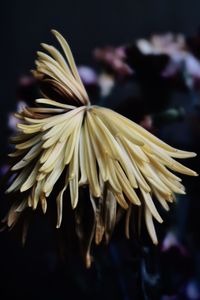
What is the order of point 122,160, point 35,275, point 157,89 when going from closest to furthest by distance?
1. point 122,160
2. point 157,89
3. point 35,275

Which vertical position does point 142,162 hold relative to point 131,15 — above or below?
below

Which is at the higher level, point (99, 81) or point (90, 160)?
point (99, 81)

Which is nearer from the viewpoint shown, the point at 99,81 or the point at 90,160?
the point at 90,160

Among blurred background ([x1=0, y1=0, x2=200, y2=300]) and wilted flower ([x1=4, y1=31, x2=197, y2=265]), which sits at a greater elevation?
blurred background ([x1=0, y1=0, x2=200, y2=300])

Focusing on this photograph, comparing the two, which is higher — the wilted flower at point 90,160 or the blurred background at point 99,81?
the blurred background at point 99,81

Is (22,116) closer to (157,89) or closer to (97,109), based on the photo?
(97,109)

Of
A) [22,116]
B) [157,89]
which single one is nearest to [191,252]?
[157,89]

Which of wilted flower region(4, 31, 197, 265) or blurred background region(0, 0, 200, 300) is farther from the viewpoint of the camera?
blurred background region(0, 0, 200, 300)

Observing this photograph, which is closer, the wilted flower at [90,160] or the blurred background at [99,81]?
the wilted flower at [90,160]
